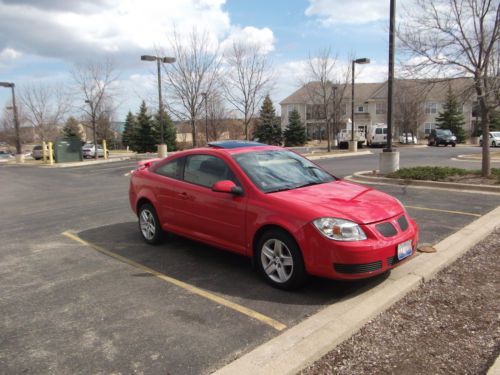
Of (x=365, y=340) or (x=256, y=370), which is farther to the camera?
(x=365, y=340)

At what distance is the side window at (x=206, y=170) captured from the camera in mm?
5011

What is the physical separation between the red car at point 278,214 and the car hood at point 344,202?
11 mm

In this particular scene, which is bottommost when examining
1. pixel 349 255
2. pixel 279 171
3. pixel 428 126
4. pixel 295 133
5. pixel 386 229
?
pixel 349 255

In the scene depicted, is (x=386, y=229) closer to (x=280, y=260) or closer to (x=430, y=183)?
(x=280, y=260)

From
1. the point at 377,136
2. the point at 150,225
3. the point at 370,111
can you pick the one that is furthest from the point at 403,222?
the point at 370,111

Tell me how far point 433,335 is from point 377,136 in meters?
43.1

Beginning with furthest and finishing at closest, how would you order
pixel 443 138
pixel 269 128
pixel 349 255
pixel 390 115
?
pixel 269 128 → pixel 443 138 → pixel 390 115 → pixel 349 255

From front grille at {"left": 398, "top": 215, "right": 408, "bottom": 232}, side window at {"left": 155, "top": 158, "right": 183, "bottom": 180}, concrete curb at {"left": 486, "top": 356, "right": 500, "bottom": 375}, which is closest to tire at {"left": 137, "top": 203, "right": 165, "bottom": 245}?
side window at {"left": 155, "top": 158, "right": 183, "bottom": 180}

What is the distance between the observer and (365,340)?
10.9ft

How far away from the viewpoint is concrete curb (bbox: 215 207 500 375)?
2.91 m

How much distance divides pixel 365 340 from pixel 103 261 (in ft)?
11.9

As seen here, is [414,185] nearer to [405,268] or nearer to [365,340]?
[405,268]

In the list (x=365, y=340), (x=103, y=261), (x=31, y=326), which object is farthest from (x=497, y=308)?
(x=103, y=261)

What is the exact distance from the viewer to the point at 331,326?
3.39 meters
